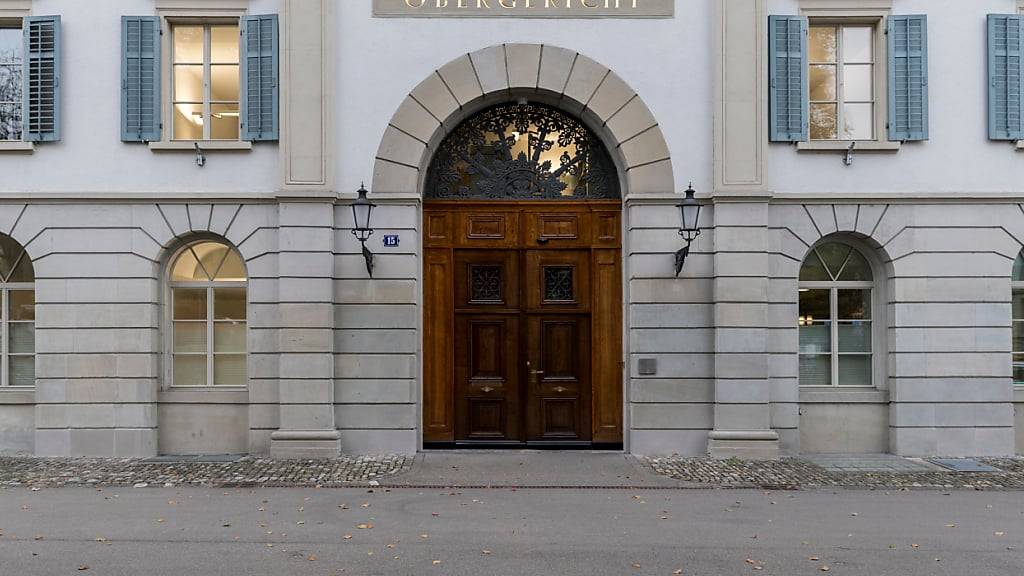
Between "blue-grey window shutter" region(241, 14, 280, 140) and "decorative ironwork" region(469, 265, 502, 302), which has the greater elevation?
"blue-grey window shutter" region(241, 14, 280, 140)

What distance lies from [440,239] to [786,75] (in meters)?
6.06

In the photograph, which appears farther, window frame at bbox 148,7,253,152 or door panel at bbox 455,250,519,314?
door panel at bbox 455,250,519,314

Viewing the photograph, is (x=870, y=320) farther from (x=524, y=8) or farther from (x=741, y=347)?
(x=524, y=8)

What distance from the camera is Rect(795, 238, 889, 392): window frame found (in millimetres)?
12406

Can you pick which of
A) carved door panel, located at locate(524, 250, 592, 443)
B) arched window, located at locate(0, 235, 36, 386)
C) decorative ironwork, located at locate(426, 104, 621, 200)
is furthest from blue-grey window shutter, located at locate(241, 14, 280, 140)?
carved door panel, located at locate(524, 250, 592, 443)

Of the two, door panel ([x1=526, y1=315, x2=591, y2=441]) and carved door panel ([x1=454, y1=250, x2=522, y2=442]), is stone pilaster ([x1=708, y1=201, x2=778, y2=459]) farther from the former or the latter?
carved door panel ([x1=454, y1=250, x2=522, y2=442])

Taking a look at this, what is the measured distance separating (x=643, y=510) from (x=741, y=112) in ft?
21.4

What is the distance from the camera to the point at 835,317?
12508 mm

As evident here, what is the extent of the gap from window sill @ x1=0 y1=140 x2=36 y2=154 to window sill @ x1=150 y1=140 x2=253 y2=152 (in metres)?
1.92

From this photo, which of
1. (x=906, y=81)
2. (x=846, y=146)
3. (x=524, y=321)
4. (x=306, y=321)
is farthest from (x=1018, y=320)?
(x=306, y=321)

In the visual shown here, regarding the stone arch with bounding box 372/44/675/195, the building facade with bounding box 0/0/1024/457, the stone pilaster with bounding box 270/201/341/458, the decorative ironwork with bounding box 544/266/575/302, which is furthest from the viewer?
the decorative ironwork with bounding box 544/266/575/302

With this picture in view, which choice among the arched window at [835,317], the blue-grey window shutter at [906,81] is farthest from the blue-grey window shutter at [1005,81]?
the arched window at [835,317]

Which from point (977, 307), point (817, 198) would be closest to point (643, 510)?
point (817, 198)

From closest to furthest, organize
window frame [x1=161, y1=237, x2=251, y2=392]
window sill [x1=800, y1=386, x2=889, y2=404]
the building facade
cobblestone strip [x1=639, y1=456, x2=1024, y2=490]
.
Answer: cobblestone strip [x1=639, y1=456, x2=1024, y2=490], the building facade, window sill [x1=800, y1=386, x2=889, y2=404], window frame [x1=161, y1=237, x2=251, y2=392]
